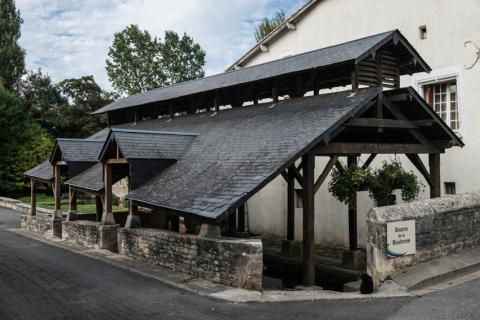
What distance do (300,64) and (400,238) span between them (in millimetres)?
5301

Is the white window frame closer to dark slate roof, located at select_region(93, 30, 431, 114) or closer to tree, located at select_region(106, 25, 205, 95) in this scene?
dark slate roof, located at select_region(93, 30, 431, 114)

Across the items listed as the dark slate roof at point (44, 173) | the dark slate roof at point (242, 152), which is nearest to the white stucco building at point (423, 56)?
the dark slate roof at point (242, 152)

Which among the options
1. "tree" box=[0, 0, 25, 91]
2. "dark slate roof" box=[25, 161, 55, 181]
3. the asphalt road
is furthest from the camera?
"tree" box=[0, 0, 25, 91]

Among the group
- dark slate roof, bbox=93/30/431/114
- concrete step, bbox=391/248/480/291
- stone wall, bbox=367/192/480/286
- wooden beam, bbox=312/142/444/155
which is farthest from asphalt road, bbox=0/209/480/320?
dark slate roof, bbox=93/30/431/114

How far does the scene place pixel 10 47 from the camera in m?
37.7

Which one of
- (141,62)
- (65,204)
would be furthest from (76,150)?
(141,62)

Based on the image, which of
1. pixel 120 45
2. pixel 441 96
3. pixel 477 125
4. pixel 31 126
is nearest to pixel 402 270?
pixel 477 125

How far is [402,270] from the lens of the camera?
8367mm

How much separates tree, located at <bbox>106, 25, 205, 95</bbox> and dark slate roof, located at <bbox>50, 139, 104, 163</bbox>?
2325cm

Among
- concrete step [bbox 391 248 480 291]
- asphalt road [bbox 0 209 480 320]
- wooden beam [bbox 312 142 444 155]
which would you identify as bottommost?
asphalt road [bbox 0 209 480 320]

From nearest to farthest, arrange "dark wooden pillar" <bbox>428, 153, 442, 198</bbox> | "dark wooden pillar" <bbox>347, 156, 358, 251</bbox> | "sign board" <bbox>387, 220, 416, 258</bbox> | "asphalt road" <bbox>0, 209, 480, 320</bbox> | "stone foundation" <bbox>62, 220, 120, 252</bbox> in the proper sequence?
1. "asphalt road" <bbox>0, 209, 480, 320</bbox>
2. "sign board" <bbox>387, 220, 416, 258</bbox>
3. "dark wooden pillar" <bbox>428, 153, 442, 198</bbox>
4. "dark wooden pillar" <bbox>347, 156, 358, 251</bbox>
5. "stone foundation" <bbox>62, 220, 120, 252</bbox>

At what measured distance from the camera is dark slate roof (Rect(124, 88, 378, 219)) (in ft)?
28.1

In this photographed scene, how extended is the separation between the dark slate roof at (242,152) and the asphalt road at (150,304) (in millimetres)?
1519

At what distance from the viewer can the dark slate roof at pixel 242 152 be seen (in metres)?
8.55
